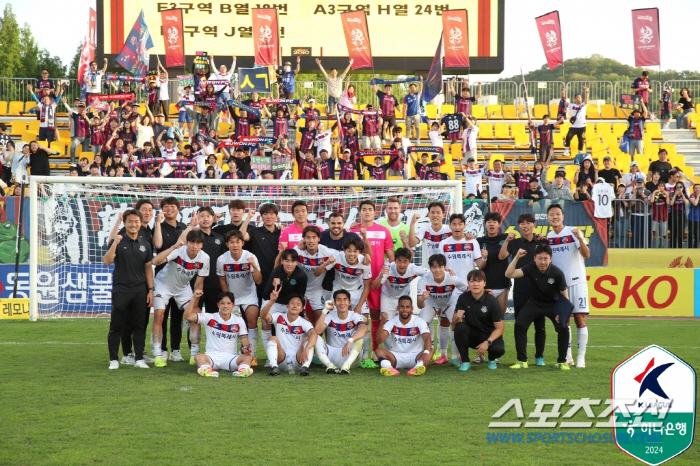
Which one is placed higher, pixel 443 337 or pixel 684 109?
pixel 684 109

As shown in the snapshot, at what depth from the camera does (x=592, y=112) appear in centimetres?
2723

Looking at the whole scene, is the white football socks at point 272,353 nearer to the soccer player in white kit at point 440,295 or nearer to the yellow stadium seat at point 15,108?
the soccer player in white kit at point 440,295

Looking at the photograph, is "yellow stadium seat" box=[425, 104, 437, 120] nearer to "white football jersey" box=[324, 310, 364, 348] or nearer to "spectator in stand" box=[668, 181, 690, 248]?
"spectator in stand" box=[668, 181, 690, 248]

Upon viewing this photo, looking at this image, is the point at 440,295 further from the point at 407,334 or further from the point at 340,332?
the point at 340,332

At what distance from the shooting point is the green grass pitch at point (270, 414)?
5496 millimetres

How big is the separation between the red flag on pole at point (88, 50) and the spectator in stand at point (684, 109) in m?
19.0

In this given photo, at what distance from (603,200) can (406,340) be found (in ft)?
29.8

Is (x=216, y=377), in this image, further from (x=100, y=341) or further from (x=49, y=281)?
(x=49, y=281)

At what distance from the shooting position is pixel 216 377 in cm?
834

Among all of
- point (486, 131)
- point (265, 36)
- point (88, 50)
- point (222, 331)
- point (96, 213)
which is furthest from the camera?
point (486, 131)

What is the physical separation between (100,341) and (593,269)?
936cm

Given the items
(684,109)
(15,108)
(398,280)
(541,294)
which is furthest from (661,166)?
(15,108)

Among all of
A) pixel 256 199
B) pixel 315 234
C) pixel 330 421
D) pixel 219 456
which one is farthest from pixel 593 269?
pixel 219 456

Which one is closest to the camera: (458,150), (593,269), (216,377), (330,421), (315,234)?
(330,421)
